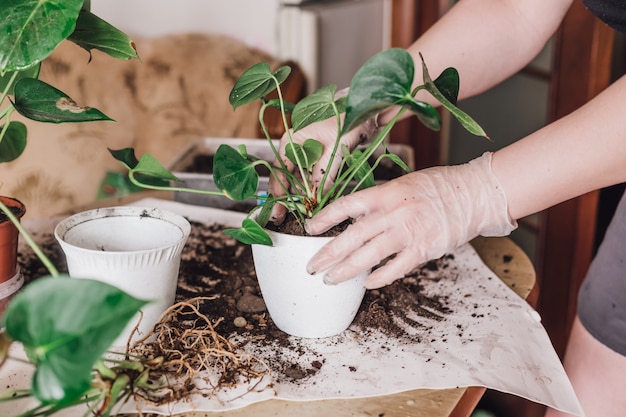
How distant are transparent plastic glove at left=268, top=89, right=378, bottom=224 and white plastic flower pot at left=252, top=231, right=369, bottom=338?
17cm

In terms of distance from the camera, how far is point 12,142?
92cm

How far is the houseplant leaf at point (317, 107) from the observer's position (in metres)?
0.85

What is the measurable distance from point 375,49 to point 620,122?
1954 millimetres

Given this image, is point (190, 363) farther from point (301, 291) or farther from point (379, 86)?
point (379, 86)

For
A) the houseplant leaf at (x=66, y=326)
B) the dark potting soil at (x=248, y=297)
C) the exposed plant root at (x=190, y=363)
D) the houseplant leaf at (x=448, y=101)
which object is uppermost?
the houseplant leaf at (x=448, y=101)

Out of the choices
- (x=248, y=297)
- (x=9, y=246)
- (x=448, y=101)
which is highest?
(x=448, y=101)

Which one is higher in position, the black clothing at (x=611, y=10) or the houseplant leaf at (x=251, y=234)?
the black clothing at (x=611, y=10)

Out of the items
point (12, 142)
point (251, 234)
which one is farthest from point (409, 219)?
point (12, 142)

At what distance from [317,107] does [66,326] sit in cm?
46

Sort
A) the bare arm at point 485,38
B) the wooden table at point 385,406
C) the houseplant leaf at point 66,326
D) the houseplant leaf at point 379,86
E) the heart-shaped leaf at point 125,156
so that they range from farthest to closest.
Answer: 1. the bare arm at point 485,38
2. the heart-shaped leaf at point 125,156
3. the wooden table at point 385,406
4. the houseplant leaf at point 379,86
5. the houseplant leaf at point 66,326

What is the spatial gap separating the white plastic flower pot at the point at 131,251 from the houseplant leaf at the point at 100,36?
22 cm

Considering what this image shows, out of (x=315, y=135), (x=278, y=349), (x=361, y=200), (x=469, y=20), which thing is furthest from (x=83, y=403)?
(x=469, y=20)

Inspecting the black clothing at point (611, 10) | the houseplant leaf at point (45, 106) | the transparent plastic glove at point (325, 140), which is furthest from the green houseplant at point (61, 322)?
the black clothing at point (611, 10)

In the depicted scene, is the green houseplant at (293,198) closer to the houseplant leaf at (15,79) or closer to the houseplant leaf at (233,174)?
the houseplant leaf at (233,174)
